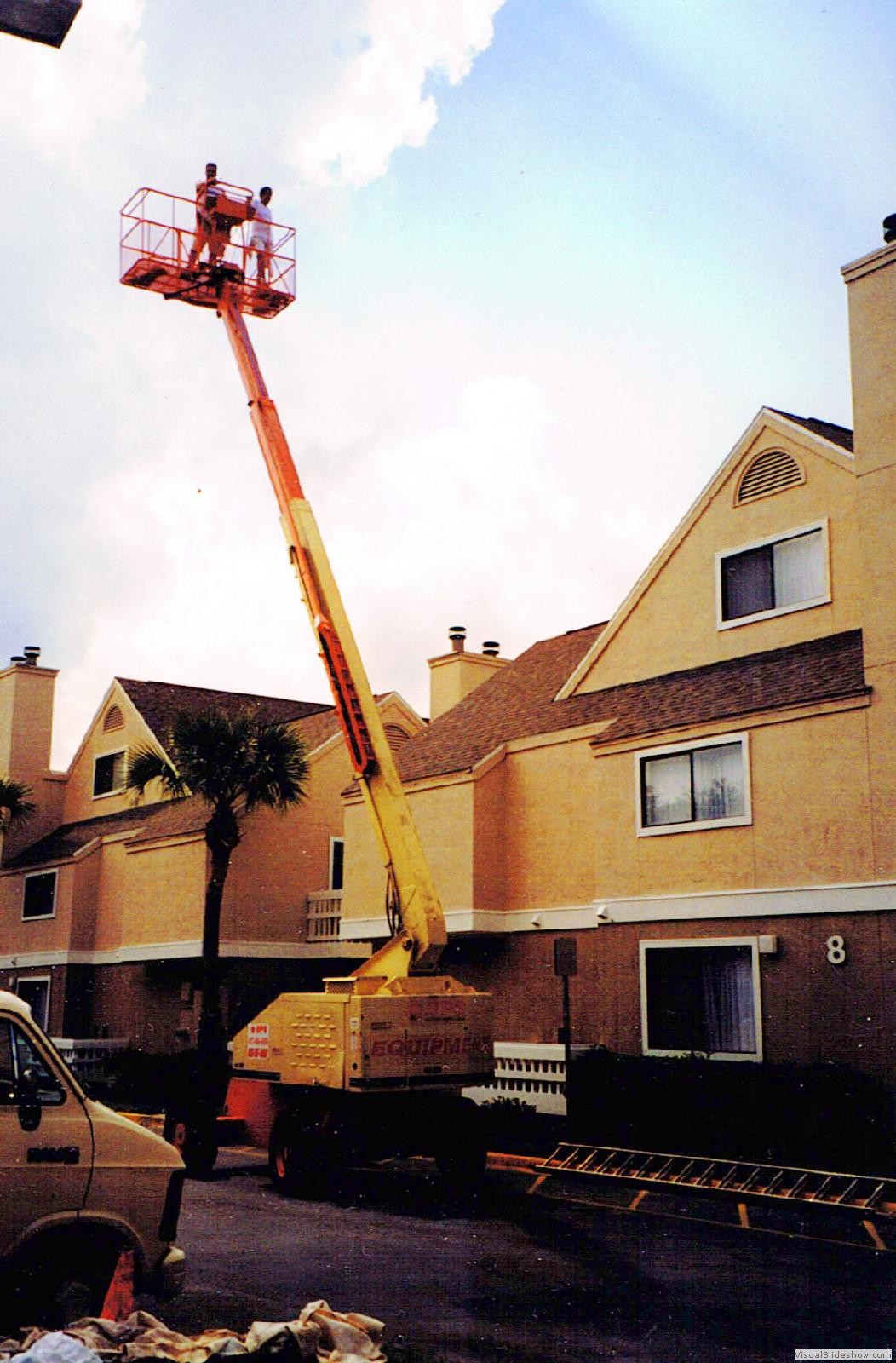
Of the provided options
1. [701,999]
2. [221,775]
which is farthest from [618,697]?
[221,775]

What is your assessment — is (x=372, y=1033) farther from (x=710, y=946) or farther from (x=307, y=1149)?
(x=710, y=946)

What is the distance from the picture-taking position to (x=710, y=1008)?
20594 millimetres

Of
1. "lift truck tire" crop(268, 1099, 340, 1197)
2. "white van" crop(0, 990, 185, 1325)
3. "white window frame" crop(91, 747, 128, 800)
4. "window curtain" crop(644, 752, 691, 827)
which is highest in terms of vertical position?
"white window frame" crop(91, 747, 128, 800)

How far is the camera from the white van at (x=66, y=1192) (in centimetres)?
820

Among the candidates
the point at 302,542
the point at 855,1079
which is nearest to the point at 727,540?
the point at 302,542

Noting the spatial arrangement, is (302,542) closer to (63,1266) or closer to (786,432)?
(786,432)

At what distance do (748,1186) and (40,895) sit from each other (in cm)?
2731

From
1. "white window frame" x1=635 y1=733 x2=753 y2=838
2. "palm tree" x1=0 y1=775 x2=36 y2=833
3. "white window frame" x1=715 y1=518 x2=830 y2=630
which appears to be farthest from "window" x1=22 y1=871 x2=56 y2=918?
"white window frame" x1=715 y1=518 x2=830 y2=630

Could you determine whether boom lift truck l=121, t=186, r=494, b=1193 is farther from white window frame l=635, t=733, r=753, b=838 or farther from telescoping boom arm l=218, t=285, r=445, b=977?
white window frame l=635, t=733, r=753, b=838

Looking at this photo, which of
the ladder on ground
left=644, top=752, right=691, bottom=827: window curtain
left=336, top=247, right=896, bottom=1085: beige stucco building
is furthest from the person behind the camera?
left=644, top=752, right=691, bottom=827: window curtain

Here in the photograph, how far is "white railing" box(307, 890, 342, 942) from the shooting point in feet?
107

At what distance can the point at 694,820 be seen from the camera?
21.3m

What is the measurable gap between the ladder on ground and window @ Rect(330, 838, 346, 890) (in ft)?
49.8

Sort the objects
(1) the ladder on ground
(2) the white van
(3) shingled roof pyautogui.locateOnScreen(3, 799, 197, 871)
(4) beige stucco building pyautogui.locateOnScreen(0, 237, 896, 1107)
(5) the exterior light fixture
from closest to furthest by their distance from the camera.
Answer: (5) the exterior light fixture → (2) the white van → (1) the ladder on ground → (4) beige stucco building pyautogui.locateOnScreen(0, 237, 896, 1107) → (3) shingled roof pyautogui.locateOnScreen(3, 799, 197, 871)
